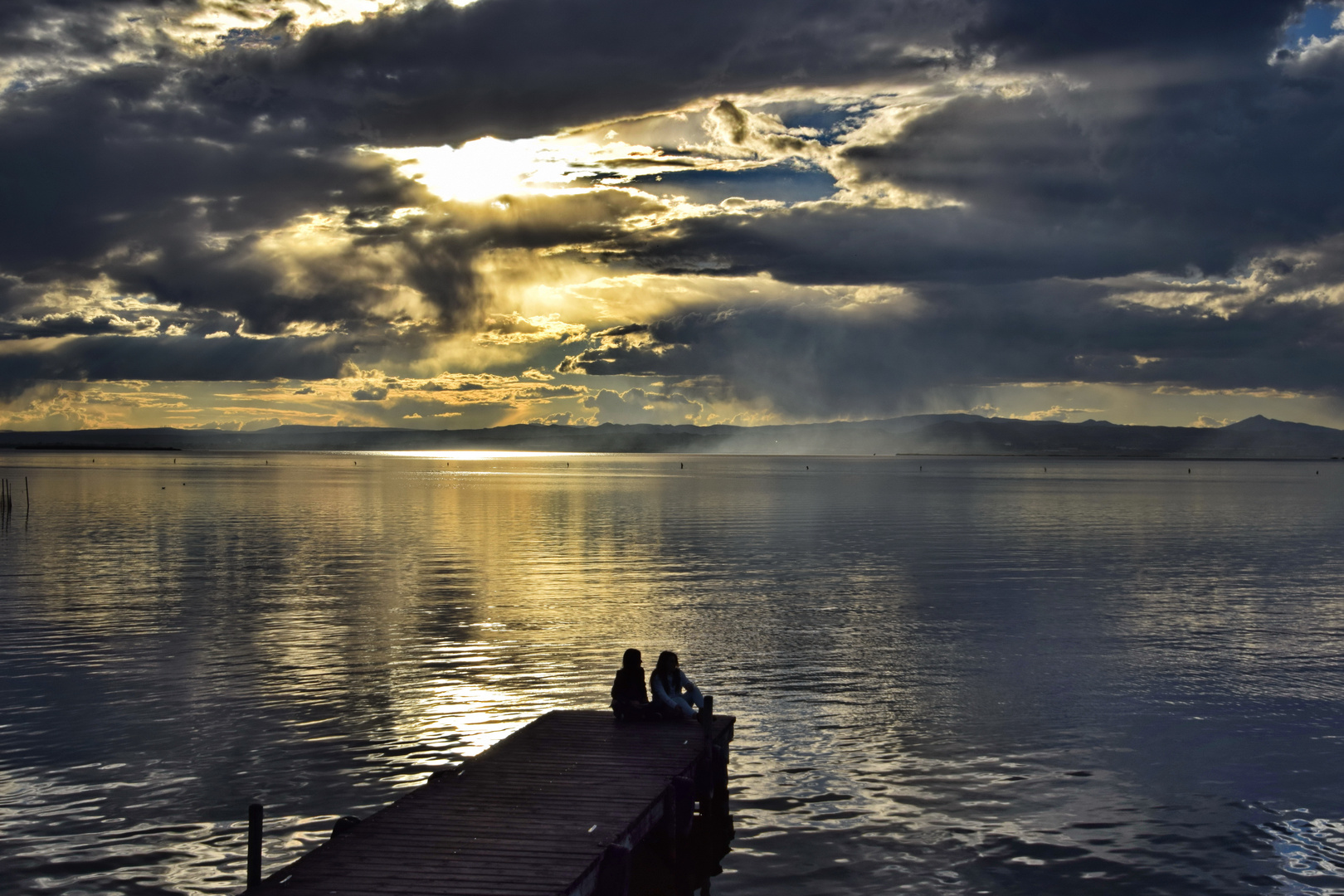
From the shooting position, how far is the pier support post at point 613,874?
14.3m

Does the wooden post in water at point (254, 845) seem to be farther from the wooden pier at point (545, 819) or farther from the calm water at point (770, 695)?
the calm water at point (770, 695)

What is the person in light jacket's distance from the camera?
71.8 ft

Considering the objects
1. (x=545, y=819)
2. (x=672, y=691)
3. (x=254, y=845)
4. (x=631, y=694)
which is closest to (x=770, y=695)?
(x=672, y=691)

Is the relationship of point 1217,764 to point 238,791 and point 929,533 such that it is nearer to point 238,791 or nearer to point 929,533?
point 238,791

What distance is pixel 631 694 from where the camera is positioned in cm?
2194

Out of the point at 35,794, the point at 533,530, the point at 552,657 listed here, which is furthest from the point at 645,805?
the point at 533,530

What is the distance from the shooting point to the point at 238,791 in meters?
20.1

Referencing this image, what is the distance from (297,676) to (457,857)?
17.3 m

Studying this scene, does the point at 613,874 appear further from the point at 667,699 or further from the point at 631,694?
the point at 667,699

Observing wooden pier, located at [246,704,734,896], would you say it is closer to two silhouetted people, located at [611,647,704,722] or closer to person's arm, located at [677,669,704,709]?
two silhouetted people, located at [611,647,704,722]

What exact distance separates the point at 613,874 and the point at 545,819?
180 centimetres

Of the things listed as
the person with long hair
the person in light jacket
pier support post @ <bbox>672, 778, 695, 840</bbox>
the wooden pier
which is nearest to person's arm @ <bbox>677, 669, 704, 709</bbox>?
the person in light jacket

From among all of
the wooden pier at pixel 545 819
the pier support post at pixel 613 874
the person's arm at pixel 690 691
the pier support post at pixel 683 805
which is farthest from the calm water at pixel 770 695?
the pier support post at pixel 613 874

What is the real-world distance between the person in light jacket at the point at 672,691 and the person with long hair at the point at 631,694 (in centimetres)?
26
